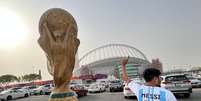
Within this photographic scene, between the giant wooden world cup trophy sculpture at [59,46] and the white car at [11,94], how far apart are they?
2684 centimetres

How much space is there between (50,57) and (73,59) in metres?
0.62

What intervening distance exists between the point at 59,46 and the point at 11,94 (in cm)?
2856

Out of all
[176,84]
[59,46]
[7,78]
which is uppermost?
[7,78]

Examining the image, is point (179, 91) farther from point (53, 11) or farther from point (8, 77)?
point (8, 77)

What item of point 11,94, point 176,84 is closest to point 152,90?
point 176,84

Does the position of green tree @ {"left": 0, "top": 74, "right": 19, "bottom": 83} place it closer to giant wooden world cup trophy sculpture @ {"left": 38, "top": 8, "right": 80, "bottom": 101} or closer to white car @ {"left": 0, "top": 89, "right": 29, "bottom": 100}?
white car @ {"left": 0, "top": 89, "right": 29, "bottom": 100}

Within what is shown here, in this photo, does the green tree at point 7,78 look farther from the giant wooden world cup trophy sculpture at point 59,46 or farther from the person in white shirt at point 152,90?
the person in white shirt at point 152,90

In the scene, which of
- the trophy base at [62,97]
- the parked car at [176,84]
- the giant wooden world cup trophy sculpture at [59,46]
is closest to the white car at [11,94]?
the parked car at [176,84]

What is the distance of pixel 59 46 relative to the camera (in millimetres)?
7879

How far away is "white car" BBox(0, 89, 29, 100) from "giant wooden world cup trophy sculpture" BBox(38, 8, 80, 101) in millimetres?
26837

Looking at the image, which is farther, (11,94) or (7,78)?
(7,78)

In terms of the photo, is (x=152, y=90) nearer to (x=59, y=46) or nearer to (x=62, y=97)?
(x=62, y=97)

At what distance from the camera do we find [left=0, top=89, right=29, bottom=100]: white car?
109 ft

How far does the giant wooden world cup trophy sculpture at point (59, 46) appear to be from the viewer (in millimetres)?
7791
